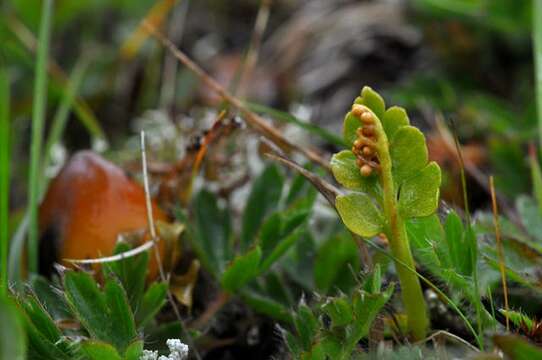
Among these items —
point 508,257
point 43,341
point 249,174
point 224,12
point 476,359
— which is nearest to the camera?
point 476,359

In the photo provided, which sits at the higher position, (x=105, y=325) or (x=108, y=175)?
(x=108, y=175)

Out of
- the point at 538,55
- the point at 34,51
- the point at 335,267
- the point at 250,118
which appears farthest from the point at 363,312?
the point at 34,51

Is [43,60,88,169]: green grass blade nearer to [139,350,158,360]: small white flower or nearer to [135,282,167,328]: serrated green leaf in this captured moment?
[135,282,167,328]: serrated green leaf

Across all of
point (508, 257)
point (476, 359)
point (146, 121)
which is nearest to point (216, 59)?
point (146, 121)

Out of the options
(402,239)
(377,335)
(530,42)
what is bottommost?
(377,335)

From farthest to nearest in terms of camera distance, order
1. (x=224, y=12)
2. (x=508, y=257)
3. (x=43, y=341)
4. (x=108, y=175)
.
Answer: (x=224, y=12) → (x=108, y=175) → (x=508, y=257) → (x=43, y=341)

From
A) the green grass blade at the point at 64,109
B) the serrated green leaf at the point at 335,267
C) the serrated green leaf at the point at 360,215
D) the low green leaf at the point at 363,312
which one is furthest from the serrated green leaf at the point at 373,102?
the green grass blade at the point at 64,109

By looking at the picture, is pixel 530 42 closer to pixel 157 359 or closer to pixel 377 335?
pixel 377 335
